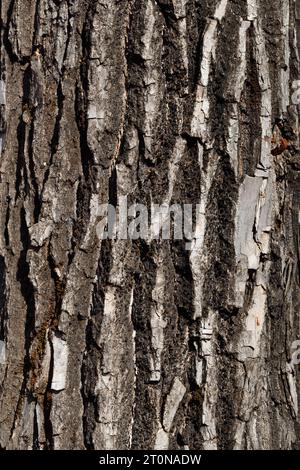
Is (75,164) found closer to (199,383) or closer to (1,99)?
(1,99)

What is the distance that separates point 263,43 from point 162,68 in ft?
0.85

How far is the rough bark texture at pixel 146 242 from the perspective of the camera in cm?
162

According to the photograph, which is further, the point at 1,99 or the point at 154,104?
the point at 1,99

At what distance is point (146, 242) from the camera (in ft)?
5.33

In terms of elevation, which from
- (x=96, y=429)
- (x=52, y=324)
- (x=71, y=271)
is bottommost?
(x=96, y=429)

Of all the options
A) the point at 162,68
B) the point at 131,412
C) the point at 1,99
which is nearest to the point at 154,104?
the point at 162,68

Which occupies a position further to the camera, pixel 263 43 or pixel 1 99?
pixel 1 99

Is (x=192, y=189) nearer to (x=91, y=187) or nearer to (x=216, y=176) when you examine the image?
(x=216, y=176)

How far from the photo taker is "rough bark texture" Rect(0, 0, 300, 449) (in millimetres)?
1624

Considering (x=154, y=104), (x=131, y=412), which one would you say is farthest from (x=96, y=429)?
(x=154, y=104)

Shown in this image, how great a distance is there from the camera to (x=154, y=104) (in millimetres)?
1624

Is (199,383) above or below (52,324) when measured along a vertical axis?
below

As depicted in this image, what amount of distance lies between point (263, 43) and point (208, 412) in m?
0.92

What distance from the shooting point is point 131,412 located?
1.64 meters
